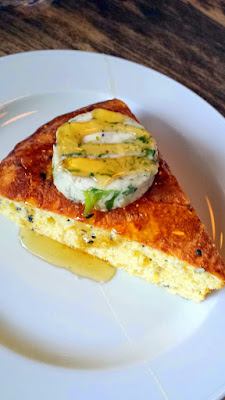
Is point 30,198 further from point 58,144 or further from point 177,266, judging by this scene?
point 177,266

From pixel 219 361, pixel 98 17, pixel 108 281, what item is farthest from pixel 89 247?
pixel 98 17

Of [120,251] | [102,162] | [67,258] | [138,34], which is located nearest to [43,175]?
[102,162]

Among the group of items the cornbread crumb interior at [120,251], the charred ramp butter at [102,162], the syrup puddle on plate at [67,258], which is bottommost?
the syrup puddle on plate at [67,258]

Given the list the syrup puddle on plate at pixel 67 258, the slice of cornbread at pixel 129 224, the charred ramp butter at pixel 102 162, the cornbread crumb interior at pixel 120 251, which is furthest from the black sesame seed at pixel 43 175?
the syrup puddle on plate at pixel 67 258

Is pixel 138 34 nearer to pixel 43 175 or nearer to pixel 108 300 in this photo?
pixel 43 175

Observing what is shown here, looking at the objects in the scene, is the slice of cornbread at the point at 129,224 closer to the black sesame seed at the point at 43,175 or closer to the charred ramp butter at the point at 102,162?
the black sesame seed at the point at 43,175

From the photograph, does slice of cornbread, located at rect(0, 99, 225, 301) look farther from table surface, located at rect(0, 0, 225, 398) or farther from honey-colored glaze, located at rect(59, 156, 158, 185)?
table surface, located at rect(0, 0, 225, 398)
